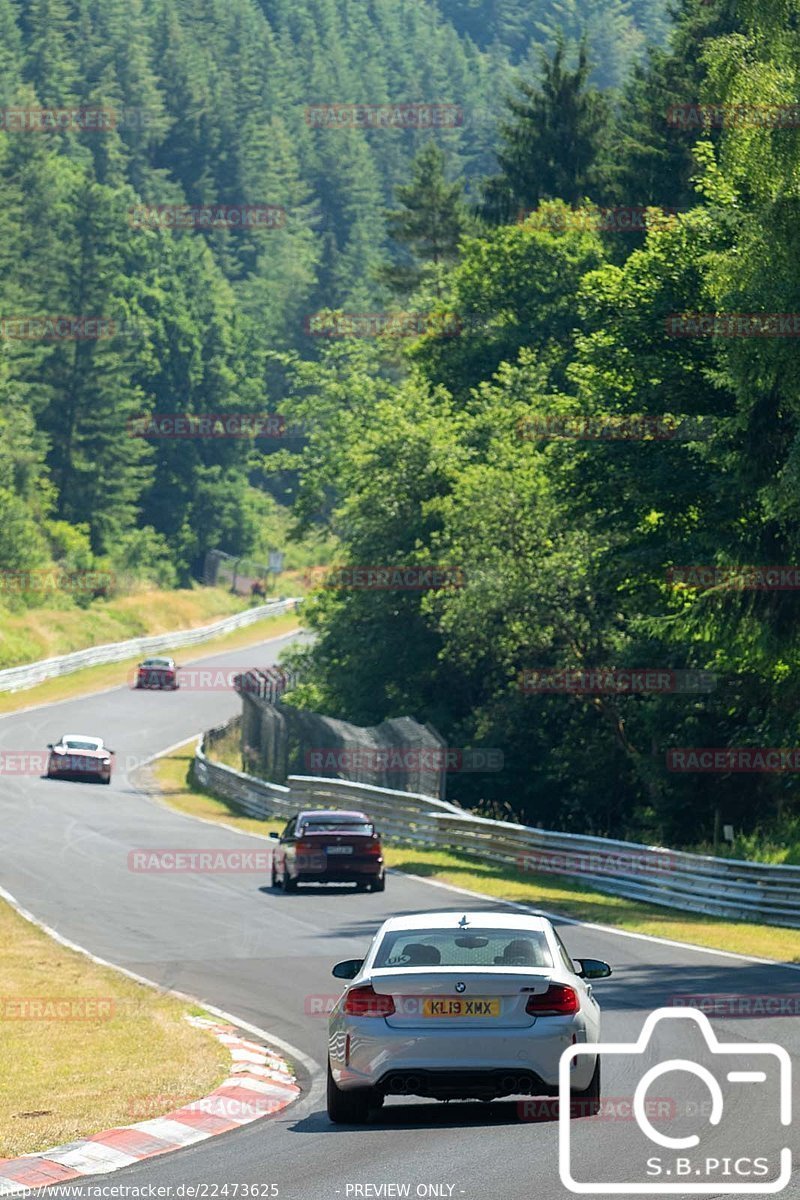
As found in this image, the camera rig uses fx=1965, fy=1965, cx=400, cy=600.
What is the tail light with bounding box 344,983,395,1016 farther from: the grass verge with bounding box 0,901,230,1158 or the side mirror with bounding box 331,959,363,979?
the grass verge with bounding box 0,901,230,1158

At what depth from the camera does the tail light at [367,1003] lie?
11805 millimetres

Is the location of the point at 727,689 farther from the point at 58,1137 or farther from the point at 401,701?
the point at 58,1137

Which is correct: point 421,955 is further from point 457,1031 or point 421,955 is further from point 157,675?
point 157,675

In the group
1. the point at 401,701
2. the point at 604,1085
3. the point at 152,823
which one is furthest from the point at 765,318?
the point at 401,701

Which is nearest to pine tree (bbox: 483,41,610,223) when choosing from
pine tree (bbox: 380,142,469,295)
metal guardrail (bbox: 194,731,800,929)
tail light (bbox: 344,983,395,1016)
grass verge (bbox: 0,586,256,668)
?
pine tree (bbox: 380,142,469,295)

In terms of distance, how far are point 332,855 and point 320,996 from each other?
1116 centimetres

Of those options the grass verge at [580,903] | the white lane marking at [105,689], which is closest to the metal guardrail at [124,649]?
the white lane marking at [105,689]

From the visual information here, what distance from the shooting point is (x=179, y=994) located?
20047mm

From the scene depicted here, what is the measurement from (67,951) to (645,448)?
50.0 ft

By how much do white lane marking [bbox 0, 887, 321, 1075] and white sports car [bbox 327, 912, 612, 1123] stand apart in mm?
3346

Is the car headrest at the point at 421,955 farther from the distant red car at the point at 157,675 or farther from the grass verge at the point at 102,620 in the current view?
the grass verge at the point at 102,620

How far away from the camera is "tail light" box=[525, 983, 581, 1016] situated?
38.4 feet

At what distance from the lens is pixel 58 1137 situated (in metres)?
12.0

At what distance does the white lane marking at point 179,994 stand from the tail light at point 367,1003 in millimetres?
3392
